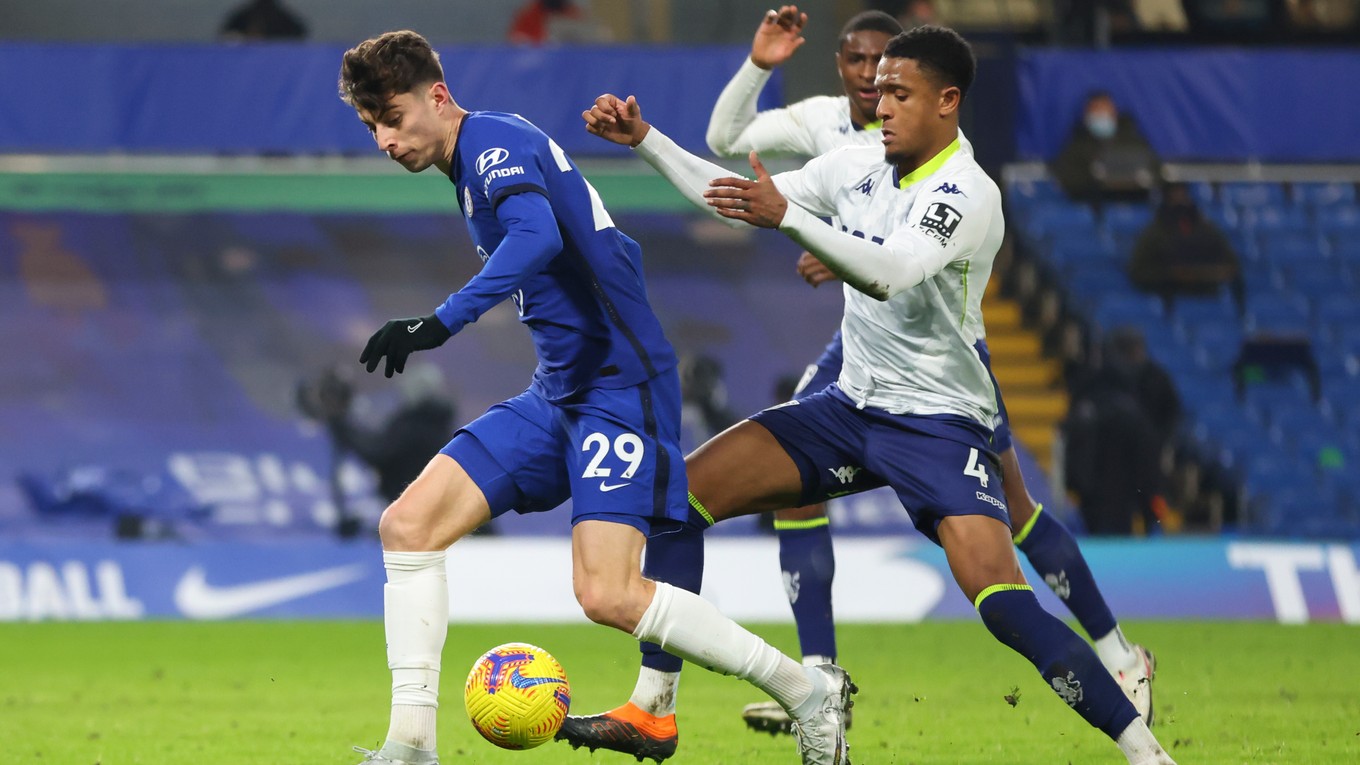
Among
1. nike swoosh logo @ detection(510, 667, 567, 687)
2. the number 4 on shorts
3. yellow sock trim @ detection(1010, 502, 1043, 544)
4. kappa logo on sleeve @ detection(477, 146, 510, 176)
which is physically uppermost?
kappa logo on sleeve @ detection(477, 146, 510, 176)

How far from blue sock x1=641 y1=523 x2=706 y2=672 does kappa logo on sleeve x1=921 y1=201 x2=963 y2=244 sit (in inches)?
48.5

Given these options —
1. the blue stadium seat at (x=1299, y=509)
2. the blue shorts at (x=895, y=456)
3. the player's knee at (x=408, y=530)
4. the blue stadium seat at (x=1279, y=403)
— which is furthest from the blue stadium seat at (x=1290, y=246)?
the player's knee at (x=408, y=530)

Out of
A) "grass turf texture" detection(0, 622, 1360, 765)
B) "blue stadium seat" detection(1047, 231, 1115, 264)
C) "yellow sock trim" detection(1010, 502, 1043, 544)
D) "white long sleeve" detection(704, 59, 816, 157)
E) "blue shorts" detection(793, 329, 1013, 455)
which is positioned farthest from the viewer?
"blue stadium seat" detection(1047, 231, 1115, 264)

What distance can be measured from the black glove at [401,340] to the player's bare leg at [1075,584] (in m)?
2.38

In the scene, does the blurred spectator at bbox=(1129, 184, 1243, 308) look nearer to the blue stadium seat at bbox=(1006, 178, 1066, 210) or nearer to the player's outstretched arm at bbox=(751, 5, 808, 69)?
the blue stadium seat at bbox=(1006, 178, 1066, 210)

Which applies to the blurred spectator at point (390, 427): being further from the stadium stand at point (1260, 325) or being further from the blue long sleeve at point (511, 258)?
the blue long sleeve at point (511, 258)

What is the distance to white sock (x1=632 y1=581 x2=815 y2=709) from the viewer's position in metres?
4.65

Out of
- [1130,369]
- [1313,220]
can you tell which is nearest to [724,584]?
[1130,369]

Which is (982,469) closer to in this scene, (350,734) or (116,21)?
(350,734)

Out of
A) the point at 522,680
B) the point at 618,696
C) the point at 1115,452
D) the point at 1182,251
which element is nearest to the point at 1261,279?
the point at 1182,251

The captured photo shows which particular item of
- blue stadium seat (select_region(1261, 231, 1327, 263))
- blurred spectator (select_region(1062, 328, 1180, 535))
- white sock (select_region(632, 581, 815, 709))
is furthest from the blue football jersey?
blue stadium seat (select_region(1261, 231, 1327, 263))

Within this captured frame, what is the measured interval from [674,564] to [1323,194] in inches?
536

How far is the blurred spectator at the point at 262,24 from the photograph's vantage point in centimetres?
1455

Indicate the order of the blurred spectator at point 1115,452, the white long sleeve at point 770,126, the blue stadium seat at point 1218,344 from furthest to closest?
the blue stadium seat at point 1218,344 < the blurred spectator at point 1115,452 < the white long sleeve at point 770,126
